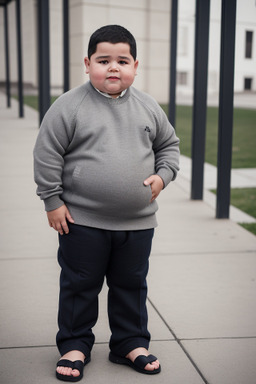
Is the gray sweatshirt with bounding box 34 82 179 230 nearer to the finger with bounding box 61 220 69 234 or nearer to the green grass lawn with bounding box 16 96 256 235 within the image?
the finger with bounding box 61 220 69 234

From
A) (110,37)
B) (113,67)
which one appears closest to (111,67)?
(113,67)

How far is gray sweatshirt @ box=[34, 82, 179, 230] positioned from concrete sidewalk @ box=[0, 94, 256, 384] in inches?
27.8

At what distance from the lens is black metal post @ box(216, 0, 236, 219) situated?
197 inches

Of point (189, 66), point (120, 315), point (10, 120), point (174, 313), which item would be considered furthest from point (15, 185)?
point (189, 66)

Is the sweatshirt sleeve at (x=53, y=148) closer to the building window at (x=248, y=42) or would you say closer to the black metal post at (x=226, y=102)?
the black metal post at (x=226, y=102)

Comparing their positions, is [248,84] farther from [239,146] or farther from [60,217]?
[60,217]

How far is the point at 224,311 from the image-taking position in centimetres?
329

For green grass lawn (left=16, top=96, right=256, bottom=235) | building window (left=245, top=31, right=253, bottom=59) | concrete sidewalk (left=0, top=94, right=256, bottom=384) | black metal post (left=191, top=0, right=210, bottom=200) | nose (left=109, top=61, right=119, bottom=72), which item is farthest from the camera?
building window (left=245, top=31, right=253, bottom=59)

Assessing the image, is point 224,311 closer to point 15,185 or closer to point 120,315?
point 120,315

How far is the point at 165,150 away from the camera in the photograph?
2.65 metres

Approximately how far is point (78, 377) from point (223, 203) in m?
3.08

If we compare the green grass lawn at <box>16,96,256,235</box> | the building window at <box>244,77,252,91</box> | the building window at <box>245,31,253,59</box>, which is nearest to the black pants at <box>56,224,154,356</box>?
the green grass lawn at <box>16,96,256,235</box>

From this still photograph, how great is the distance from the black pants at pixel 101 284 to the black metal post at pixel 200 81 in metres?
3.42

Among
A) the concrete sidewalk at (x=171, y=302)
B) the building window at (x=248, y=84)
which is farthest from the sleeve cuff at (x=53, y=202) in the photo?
the building window at (x=248, y=84)
